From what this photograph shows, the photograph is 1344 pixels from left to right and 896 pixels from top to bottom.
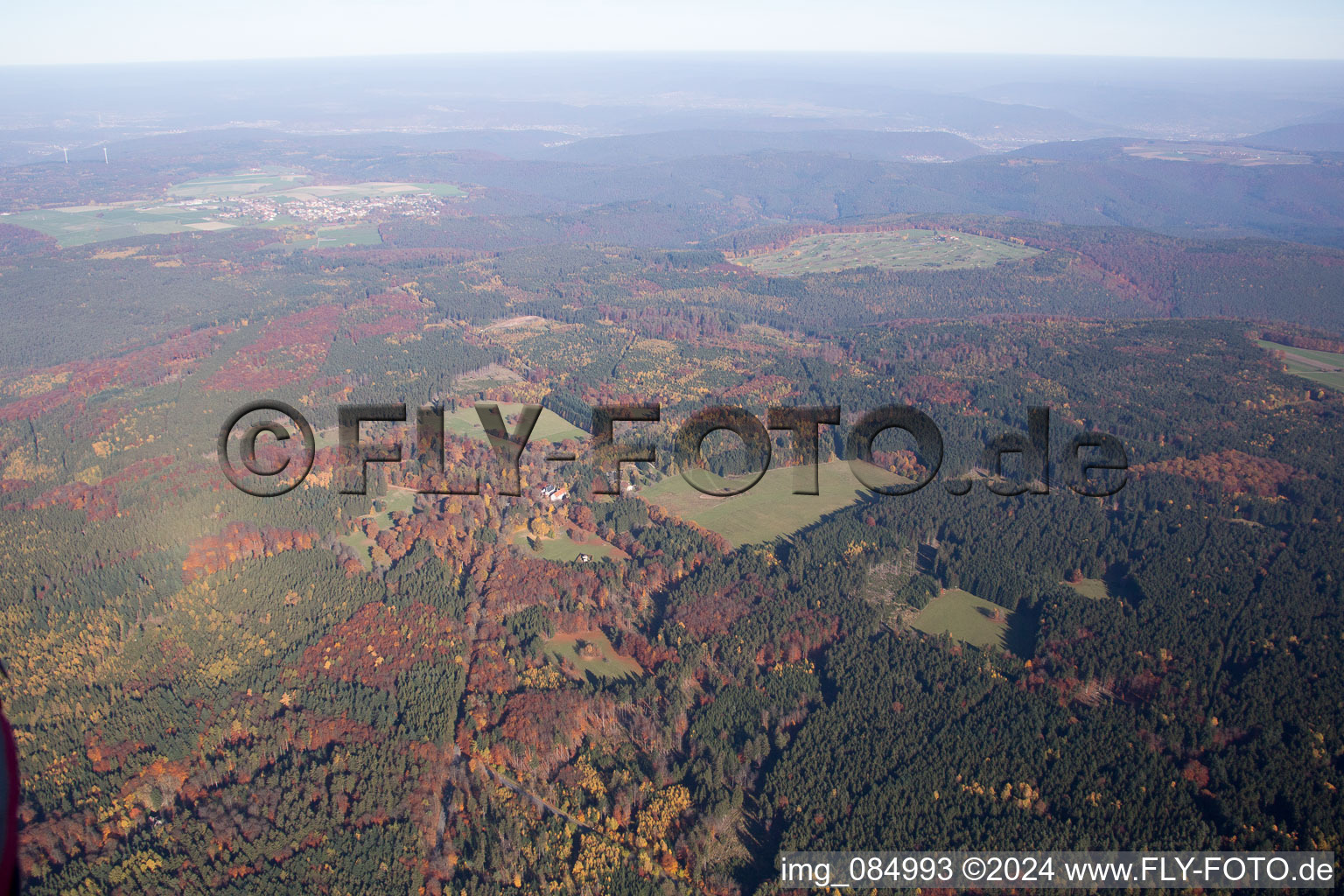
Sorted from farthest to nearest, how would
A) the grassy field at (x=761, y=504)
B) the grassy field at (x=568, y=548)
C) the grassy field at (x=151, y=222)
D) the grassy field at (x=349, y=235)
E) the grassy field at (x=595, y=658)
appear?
the grassy field at (x=151, y=222), the grassy field at (x=349, y=235), the grassy field at (x=761, y=504), the grassy field at (x=568, y=548), the grassy field at (x=595, y=658)

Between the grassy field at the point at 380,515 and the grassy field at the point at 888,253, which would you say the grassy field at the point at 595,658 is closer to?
the grassy field at the point at 380,515

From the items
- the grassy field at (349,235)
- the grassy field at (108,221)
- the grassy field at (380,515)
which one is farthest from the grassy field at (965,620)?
the grassy field at (108,221)

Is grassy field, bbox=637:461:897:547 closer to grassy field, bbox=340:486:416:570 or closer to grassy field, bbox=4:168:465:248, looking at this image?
grassy field, bbox=340:486:416:570

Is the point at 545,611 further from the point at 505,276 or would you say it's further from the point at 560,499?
the point at 505,276

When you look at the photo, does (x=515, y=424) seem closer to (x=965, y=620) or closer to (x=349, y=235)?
(x=965, y=620)

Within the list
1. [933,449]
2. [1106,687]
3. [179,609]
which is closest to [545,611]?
[179,609]

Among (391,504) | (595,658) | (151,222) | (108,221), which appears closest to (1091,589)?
(595,658)

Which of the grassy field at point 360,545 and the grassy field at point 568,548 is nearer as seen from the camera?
the grassy field at point 360,545
